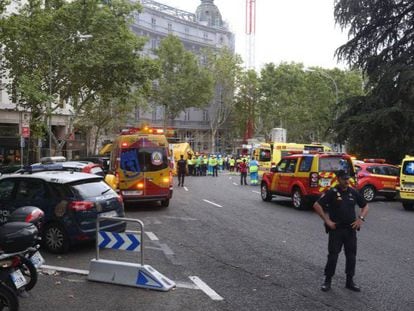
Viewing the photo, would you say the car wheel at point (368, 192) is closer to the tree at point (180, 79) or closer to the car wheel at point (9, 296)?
the car wheel at point (9, 296)

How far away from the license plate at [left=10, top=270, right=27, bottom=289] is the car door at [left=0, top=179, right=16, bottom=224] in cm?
403

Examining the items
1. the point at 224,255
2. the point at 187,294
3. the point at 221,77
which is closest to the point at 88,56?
the point at 224,255

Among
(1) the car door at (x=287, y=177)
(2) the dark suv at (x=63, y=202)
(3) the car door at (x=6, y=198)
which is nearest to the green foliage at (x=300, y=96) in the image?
(1) the car door at (x=287, y=177)

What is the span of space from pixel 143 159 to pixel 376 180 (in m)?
8.97

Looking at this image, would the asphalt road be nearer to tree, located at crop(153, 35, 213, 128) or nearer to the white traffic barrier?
the white traffic barrier

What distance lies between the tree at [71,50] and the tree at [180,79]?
111 feet

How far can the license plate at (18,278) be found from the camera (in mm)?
5904

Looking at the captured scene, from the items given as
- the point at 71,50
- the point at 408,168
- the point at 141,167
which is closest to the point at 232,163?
the point at 71,50

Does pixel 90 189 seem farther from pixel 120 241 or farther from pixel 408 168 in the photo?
pixel 408 168

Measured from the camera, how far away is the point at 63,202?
31.0ft

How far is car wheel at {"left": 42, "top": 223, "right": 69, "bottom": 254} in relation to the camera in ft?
30.7

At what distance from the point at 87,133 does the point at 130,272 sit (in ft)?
148

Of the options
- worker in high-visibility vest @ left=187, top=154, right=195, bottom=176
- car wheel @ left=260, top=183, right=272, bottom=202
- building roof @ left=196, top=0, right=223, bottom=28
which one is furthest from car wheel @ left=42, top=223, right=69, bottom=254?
building roof @ left=196, top=0, right=223, bottom=28

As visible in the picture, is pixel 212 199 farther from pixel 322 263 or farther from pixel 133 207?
pixel 322 263
